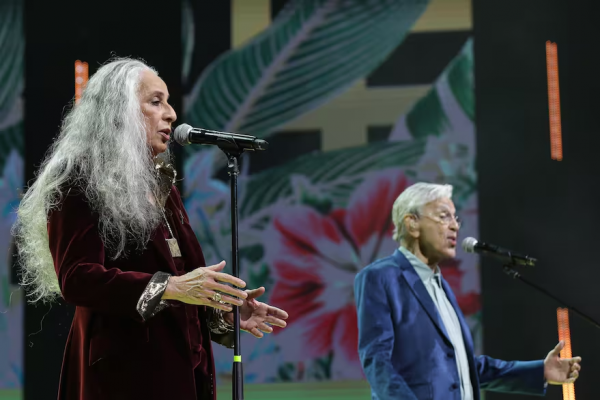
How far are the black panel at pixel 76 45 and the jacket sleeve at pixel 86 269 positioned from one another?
2514 mm

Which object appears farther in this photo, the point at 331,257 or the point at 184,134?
the point at 331,257

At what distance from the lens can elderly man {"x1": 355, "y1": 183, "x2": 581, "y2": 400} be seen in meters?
3.32

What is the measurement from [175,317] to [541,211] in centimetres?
325

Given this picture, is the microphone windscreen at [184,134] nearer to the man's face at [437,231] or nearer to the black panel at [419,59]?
the man's face at [437,231]

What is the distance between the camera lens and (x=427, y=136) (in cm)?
485

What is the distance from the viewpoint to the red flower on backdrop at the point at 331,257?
4.79 metres

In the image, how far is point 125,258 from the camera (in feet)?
6.69

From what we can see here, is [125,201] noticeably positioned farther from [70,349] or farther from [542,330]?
[542,330]

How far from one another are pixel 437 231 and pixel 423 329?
0.54 m

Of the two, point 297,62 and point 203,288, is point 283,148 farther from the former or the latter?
point 203,288

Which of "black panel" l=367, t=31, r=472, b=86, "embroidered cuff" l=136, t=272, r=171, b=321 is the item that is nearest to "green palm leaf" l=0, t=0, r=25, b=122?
"black panel" l=367, t=31, r=472, b=86

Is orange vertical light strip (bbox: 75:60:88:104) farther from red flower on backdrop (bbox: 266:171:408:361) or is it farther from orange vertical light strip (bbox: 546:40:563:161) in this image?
orange vertical light strip (bbox: 546:40:563:161)

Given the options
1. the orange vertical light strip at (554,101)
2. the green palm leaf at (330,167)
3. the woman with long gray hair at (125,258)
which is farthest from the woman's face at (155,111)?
the orange vertical light strip at (554,101)

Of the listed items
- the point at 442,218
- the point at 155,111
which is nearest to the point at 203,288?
the point at 155,111
